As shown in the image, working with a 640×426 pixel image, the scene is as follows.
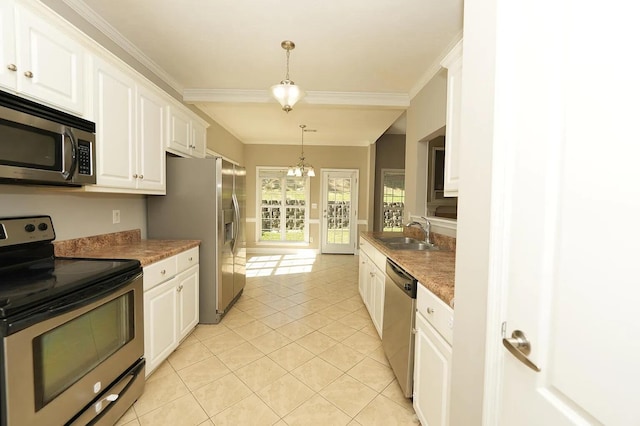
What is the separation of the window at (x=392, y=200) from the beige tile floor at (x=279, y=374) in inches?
129

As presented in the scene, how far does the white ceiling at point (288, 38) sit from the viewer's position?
191 cm

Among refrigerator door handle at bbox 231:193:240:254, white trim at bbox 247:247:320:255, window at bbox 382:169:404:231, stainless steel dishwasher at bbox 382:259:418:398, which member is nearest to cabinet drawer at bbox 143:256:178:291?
refrigerator door handle at bbox 231:193:240:254

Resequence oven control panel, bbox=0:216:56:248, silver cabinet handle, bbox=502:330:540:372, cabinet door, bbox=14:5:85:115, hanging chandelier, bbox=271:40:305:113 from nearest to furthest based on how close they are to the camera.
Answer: silver cabinet handle, bbox=502:330:540:372 < cabinet door, bbox=14:5:85:115 < oven control panel, bbox=0:216:56:248 < hanging chandelier, bbox=271:40:305:113

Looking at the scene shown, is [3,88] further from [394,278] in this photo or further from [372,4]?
[394,278]

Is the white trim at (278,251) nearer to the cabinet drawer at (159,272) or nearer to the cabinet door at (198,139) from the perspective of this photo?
the cabinet door at (198,139)

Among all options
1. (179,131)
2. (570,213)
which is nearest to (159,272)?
(179,131)

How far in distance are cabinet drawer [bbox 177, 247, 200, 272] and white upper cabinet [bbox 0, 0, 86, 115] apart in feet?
4.03

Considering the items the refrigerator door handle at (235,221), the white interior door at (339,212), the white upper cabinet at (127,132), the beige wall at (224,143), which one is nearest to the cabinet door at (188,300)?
the refrigerator door handle at (235,221)

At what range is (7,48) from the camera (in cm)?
123

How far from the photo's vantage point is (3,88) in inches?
48.1

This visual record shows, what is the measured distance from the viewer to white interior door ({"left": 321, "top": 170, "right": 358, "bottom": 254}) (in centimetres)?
645

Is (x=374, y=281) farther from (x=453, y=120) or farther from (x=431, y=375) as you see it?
(x=453, y=120)

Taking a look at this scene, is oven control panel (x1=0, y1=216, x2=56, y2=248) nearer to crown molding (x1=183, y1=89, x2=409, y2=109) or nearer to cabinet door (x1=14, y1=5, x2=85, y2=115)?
cabinet door (x1=14, y1=5, x2=85, y2=115)

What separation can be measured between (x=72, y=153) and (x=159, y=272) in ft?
3.00
